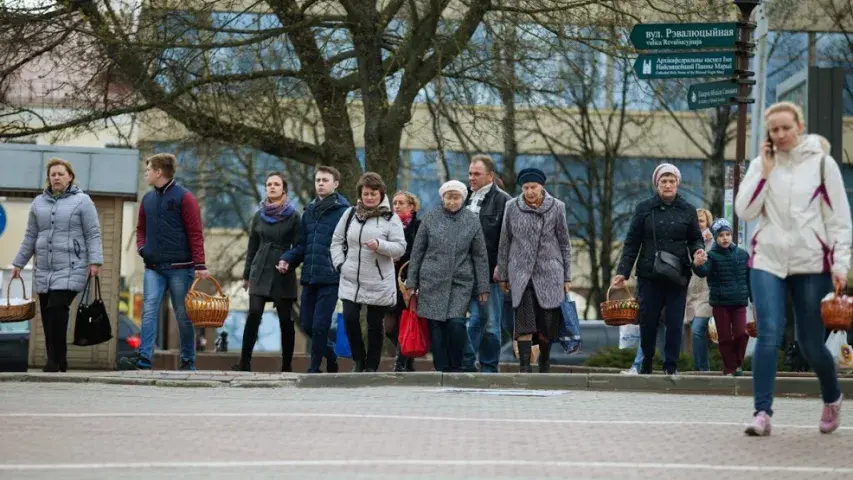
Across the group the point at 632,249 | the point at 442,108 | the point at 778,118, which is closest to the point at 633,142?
the point at 442,108

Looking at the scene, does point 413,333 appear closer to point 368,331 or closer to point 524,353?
point 368,331

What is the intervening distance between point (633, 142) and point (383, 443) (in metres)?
32.8

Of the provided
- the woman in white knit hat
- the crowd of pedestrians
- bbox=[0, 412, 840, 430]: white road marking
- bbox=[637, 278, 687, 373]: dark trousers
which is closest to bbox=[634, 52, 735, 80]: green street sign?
the crowd of pedestrians

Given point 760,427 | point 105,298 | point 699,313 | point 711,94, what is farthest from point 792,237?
point 105,298

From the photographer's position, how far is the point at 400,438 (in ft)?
31.6

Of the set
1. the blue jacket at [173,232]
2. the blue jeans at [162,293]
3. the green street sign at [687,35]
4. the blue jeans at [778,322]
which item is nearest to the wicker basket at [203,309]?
the blue jeans at [162,293]

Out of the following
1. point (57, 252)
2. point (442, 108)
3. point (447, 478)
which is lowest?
point (447, 478)

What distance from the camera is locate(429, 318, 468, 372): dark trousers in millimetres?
15641

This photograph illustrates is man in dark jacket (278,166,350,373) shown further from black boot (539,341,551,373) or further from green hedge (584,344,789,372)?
green hedge (584,344,789,372)

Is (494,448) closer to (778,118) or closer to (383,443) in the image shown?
(383,443)

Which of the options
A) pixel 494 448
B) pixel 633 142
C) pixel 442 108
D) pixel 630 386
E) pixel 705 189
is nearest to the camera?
pixel 494 448

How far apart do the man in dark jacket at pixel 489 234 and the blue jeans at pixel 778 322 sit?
6.12 metres

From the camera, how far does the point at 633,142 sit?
41.6 m

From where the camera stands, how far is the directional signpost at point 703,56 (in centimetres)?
1795
